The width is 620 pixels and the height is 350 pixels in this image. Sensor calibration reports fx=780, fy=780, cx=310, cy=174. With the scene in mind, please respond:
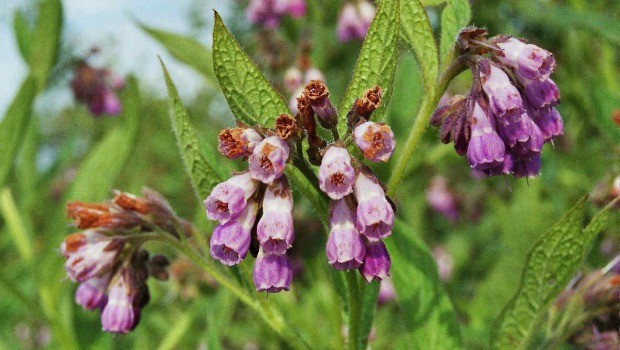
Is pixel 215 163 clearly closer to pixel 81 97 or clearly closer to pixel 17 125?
pixel 17 125

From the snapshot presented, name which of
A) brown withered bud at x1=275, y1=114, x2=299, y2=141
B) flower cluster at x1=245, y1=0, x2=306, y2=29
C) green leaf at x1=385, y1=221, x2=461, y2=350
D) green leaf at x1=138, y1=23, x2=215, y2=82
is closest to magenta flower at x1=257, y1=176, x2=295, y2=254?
brown withered bud at x1=275, y1=114, x2=299, y2=141

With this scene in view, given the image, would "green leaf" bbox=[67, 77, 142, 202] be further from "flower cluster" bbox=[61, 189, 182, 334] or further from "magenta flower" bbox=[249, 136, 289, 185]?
"magenta flower" bbox=[249, 136, 289, 185]

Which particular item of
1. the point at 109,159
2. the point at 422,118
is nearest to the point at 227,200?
the point at 422,118

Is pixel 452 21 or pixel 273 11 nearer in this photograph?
pixel 452 21

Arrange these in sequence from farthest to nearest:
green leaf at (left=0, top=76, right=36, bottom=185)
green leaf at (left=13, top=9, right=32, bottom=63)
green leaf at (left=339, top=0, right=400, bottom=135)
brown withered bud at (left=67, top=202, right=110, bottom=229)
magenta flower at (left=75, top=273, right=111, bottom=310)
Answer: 1. green leaf at (left=13, top=9, right=32, bottom=63)
2. green leaf at (left=0, top=76, right=36, bottom=185)
3. magenta flower at (left=75, top=273, right=111, bottom=310)
4. brown withered bud at (left=67, top=202, right=110, bottom=229)
5. green leaf at (left=339, top=0, right=400, bottom=135)

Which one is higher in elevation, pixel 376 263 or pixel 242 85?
A: pixel 242 85

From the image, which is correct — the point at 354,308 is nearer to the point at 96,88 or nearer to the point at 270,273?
the point at 270,273
